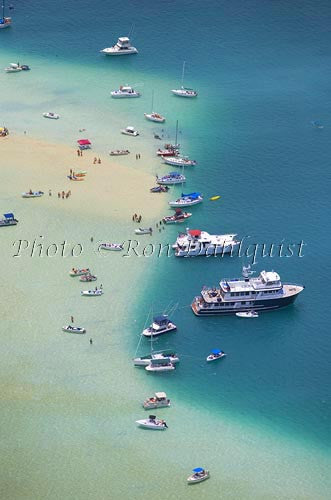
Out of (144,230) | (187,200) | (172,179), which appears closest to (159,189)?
(172,179)

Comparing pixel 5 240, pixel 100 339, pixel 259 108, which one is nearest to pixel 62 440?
pixel 100 339

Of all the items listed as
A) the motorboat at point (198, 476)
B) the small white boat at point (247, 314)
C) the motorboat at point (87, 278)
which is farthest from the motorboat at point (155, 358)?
the motorboat at point (198, 476)

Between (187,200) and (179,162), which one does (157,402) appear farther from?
(179,162)

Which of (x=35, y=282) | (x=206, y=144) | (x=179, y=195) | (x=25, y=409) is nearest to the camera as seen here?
(x=25, y=409)

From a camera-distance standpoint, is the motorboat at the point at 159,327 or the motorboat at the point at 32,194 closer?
the motorboat at the point at 159,327

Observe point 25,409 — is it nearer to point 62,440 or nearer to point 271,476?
point 62,440

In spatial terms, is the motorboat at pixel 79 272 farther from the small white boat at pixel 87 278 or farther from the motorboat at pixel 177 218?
the motorboat at pixel 177 218
